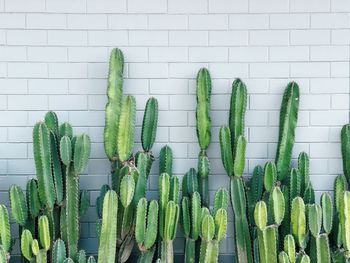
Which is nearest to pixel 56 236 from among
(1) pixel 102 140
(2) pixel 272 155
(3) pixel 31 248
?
(3) pixel 31 248

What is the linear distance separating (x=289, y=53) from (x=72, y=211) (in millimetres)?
1967

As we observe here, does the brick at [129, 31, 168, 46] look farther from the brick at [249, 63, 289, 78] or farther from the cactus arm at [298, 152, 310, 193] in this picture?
the cactus arm at [298, 152, 310, 193]

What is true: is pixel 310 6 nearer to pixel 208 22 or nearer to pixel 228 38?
pixel 228 38

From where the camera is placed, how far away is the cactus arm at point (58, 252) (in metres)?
4.10

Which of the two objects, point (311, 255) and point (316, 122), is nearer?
point (311, 255)

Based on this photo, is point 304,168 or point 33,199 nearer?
point 33,199

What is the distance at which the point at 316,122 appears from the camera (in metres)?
4.70

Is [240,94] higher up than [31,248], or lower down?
higher up

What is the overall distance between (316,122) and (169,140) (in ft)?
3.68

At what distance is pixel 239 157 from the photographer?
438 centimetres

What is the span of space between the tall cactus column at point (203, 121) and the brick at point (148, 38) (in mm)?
378

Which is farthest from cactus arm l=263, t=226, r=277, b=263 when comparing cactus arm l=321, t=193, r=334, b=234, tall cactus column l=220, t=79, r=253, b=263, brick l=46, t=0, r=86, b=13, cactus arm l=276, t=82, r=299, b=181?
brick l=46, t=0, r=86, b=13

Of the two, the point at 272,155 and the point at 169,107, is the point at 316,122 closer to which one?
the point at 272,155

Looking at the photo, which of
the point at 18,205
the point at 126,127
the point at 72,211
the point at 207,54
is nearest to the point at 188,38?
the point at 207,54
